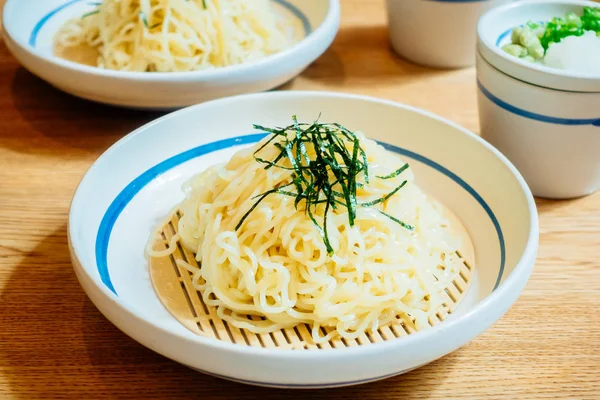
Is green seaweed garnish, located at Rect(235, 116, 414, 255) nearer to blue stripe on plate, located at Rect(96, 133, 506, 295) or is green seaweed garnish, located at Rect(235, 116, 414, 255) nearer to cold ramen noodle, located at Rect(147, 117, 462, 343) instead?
cold ramen noodle, located at Rect(147, 117, 462, 343)

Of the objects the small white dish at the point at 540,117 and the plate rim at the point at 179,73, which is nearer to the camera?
the small white dish at the point at 540,117

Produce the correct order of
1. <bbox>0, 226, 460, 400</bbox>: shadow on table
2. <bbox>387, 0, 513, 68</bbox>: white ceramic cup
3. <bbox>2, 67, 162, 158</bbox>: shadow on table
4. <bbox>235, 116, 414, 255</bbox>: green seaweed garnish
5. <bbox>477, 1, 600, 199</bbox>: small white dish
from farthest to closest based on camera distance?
<bbox>387, 0, 513, 68</bbox>: white ceramic cup, <bbox>2, 67, 162, 158</bbox>: shadow on table, <bbox>477, 1, 600, 199</bbox>: small white dish, <bbox>235, 116, 414, 255</bbox>: green seaweed garnish, <bbox>0, 226, 460, 400</bbox>: shadow on table

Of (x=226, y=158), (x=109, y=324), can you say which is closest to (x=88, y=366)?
(x=109, y=324)

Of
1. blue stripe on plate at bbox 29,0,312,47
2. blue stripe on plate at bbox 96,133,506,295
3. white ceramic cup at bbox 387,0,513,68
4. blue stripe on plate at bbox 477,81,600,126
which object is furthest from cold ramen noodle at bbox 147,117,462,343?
blue stripe on plate at bbox 29,0,312,47

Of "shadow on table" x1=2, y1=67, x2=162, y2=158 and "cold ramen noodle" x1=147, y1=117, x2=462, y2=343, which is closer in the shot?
"cold ramen noodle" x1=147, y1=117, x2=462, y2=343

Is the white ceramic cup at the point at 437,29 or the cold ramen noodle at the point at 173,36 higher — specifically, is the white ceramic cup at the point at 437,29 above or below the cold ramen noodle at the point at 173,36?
below

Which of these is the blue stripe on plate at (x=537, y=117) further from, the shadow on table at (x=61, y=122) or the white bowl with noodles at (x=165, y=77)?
the shadow on table at (x=61, y=122)

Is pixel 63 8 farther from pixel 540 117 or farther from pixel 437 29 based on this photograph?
pixel 540 117

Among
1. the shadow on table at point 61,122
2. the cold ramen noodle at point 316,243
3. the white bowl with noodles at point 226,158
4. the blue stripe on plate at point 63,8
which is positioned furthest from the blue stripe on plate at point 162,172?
the blue stripe on plate at point 63,8
